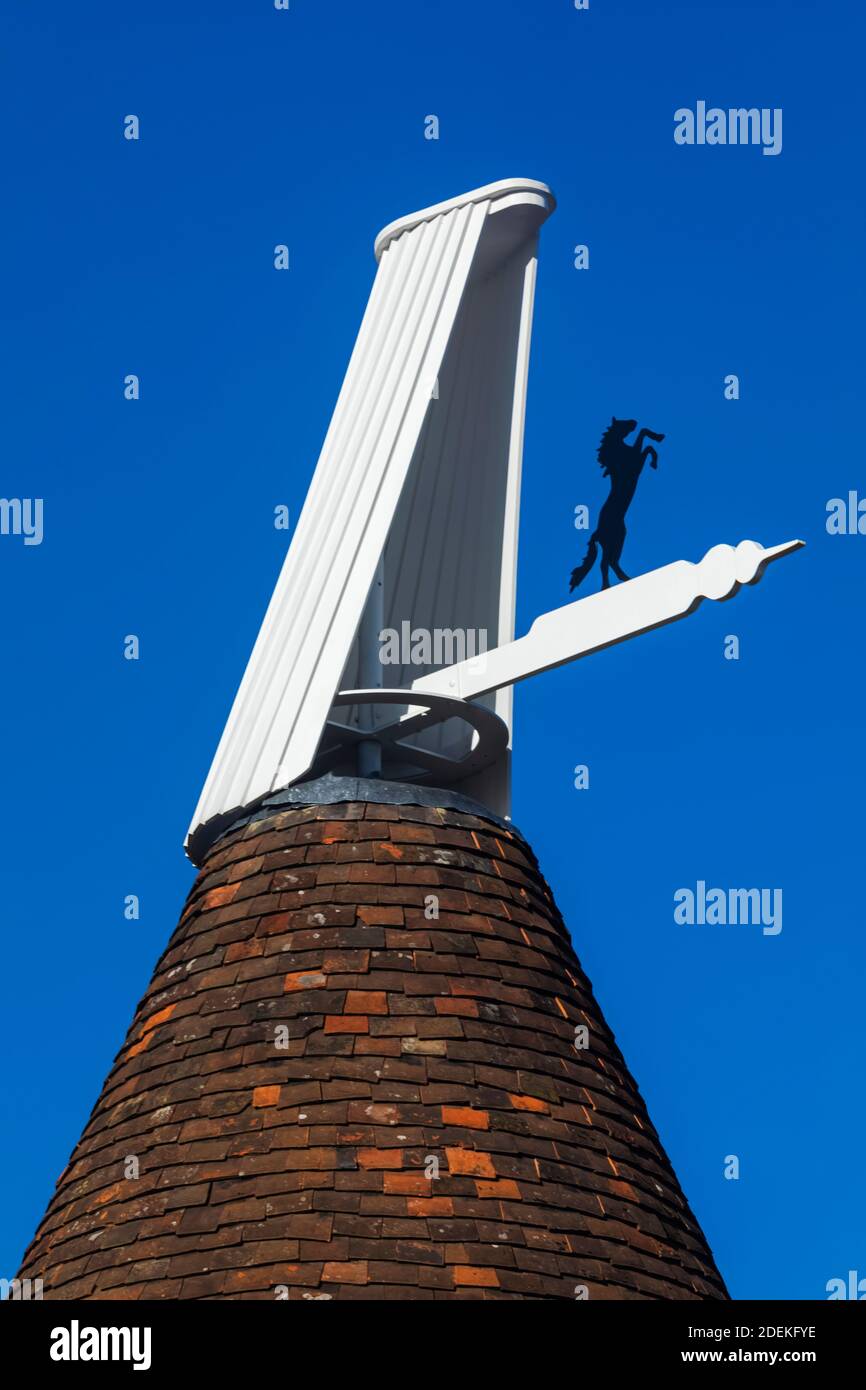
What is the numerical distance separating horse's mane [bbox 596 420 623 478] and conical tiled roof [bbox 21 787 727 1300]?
1.99 meters

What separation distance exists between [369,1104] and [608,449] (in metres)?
4.01

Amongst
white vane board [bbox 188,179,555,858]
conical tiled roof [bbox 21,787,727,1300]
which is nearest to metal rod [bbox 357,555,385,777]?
white vane board [bbox 188,179,555,858]

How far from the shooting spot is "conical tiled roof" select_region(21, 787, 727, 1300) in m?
9.46

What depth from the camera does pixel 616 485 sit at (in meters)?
12.6

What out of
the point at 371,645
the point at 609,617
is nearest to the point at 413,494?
the point at 371,645

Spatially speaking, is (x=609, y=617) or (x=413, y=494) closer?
(x=609, y=617)

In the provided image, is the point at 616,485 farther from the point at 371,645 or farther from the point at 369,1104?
the point at 369,1104

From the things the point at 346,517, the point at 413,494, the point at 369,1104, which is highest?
the point at 413,494

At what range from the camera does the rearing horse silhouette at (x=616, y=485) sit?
12477 mm

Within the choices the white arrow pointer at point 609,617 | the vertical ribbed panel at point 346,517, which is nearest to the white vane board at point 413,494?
the vertical ribbed panel at point 346,517

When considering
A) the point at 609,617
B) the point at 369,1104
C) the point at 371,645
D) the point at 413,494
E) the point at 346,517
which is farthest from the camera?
the point at 413,494

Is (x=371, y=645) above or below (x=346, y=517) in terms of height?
below
